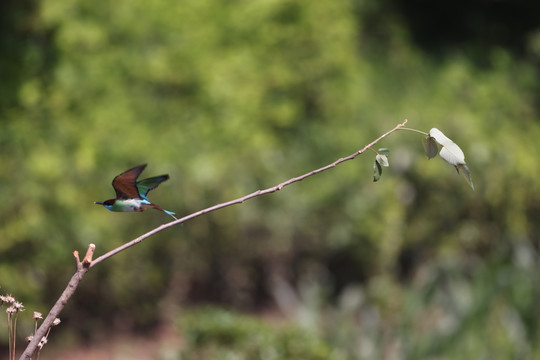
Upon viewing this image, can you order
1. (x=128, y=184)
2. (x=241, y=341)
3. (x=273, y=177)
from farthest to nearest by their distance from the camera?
(x=273, y=177) < (x=241, y=341) < (x=128, y=184)

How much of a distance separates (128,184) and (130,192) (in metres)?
0.01

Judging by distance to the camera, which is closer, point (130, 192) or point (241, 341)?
point (130, 192)

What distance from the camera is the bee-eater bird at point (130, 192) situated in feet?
3.22

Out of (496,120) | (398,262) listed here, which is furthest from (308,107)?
(496,120)

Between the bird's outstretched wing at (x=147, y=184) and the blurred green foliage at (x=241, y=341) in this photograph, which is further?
the blurred green foliage at (x=241, y=341)

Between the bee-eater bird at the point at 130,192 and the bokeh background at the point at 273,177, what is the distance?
6.88 feet

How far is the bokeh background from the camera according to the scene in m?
3.94

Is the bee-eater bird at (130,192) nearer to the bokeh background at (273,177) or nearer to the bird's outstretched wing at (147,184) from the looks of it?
the bird's outstretched wing at (147,184)

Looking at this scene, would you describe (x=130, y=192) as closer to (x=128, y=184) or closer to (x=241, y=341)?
(x=128, y=184)

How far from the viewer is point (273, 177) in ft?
17.8

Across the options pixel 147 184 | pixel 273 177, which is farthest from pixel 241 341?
pixel 273 177

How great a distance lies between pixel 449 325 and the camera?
12.1 feet

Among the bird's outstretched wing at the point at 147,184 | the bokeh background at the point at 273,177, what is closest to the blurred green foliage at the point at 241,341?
the bokeh background at the point at 273,177

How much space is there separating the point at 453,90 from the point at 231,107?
2671mm
